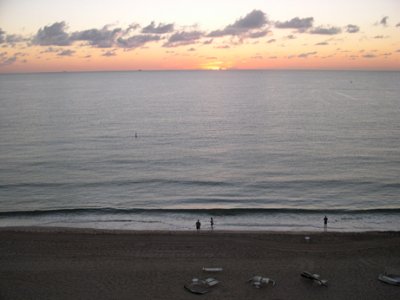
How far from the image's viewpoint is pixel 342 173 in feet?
164

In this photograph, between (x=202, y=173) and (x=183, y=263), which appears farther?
(x=202, y=173)

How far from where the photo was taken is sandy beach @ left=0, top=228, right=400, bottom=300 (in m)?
23.2

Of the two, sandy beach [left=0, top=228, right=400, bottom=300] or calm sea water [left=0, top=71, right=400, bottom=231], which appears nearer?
sandy beach [left=0, top=228, right=400, bottom=300]

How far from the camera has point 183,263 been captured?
26734mm

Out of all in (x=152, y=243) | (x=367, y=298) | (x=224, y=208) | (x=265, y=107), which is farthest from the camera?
(x=265, y=107)

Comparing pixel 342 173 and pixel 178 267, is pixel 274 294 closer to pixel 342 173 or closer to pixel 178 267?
pixel 178 267

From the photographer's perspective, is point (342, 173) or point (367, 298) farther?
point (342, 173)

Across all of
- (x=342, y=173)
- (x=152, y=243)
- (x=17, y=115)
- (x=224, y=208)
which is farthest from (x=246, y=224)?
(x=17, y=115)

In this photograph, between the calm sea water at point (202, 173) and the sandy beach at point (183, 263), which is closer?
the sandy beach at point (183, 263)

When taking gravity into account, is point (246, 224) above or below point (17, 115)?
below

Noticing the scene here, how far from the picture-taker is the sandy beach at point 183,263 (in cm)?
2322

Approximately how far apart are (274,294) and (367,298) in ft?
15.5

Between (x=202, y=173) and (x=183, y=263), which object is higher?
(x=202, y=173)

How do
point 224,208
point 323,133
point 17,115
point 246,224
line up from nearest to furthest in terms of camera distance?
point 246,224 → point 224,208 → point 323,133 → point 17,115
